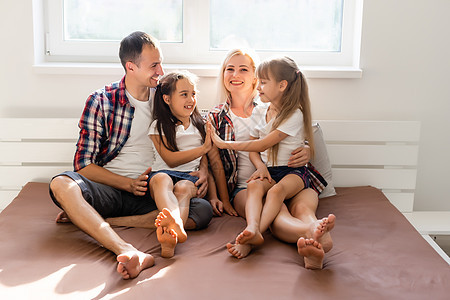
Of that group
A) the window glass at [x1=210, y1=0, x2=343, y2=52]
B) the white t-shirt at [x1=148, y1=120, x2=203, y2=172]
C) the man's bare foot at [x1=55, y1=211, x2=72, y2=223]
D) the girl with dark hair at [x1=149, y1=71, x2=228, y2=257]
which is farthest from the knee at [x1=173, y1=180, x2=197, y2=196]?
the window glass at [x1=210, y1=0, x2=343, y2=52]

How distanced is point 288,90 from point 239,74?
0.78ft

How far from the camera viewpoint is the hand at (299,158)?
1.96 meters

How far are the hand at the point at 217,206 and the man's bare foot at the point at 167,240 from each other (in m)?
0.43

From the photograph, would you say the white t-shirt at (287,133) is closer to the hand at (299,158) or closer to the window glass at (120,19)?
the hand at (299,158)

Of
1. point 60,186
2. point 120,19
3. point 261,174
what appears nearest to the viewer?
point 60,186

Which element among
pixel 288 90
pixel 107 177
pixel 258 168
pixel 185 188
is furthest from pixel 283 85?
pixel 107 177

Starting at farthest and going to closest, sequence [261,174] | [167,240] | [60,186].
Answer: [261,174] < [60,186] < [167,240]

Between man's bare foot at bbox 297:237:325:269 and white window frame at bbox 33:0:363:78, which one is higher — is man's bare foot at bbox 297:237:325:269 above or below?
below

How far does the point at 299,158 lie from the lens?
6.45ft

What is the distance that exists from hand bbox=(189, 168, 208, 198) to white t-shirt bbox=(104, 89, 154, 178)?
208mm

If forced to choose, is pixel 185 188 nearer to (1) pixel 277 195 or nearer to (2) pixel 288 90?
→ (1) pixel 277 195

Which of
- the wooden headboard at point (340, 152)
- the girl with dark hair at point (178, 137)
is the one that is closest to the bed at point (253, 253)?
the wooden headboard at point (340, 152)

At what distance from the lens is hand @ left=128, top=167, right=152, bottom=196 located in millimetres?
1894

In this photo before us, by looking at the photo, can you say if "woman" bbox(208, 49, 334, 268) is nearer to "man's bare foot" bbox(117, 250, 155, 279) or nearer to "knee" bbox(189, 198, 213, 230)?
"knee" bbox(189, 198, 213, 230)
